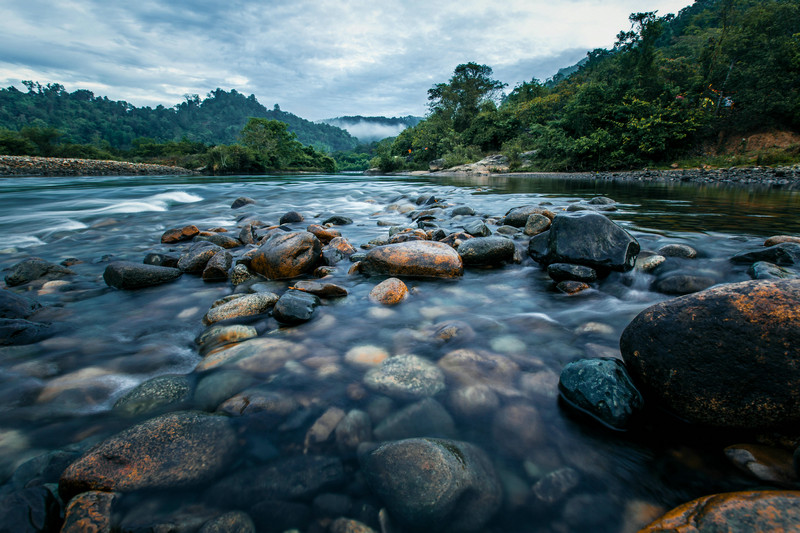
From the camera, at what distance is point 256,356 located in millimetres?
2107

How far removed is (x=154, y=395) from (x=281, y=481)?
988 millimetres

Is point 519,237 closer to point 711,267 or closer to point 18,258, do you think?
point 711,267

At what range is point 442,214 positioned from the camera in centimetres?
752

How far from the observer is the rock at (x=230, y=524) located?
1091mm

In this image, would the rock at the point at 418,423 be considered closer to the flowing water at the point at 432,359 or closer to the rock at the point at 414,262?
the flowing water at the point at 432,359

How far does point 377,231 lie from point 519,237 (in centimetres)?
264

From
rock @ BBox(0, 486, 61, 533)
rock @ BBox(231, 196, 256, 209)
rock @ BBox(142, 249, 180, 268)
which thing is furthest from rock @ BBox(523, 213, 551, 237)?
rock @ BBox(231, 196, 256, 209)

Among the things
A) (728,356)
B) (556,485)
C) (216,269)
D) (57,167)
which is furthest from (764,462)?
(57,167)

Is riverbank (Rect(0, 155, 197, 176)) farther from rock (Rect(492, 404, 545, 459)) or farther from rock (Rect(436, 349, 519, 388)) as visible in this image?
rock (Rect(492, 404, 545, 459))

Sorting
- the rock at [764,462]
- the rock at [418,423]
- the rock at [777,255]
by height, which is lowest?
the rock at [418,423]

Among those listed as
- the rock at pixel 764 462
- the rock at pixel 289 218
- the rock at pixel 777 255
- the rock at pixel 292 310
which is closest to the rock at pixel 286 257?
the rock at pixel 292 310

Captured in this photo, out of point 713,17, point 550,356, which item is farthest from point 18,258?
point 713,17

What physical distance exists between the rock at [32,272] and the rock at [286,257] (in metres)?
2.16

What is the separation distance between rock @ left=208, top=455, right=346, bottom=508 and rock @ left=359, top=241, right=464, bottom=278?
238cm
